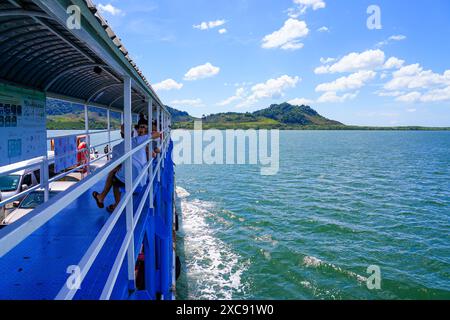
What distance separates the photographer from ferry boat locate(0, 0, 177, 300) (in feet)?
5.95

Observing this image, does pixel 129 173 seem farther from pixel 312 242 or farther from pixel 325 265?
pixel 312 242

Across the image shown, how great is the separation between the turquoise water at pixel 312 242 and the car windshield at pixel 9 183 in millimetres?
6643

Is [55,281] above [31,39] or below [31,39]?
below

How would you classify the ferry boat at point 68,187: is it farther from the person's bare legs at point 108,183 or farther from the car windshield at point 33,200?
the car windshield at point 33,200

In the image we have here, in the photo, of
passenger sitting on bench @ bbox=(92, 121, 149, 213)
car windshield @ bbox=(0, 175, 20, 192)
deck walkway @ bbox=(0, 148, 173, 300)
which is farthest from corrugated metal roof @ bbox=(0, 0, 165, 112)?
car windshield @ bbox=(0, 175, 20, 192)

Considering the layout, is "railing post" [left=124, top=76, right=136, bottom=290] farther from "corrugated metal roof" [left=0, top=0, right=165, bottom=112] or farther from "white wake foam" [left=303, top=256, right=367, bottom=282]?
"white wake foam" [left=303, top=256, right=367, bottom=282]

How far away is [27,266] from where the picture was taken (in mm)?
3361

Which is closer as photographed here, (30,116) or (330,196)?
(30,116)

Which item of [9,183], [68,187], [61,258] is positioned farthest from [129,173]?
[9,183]

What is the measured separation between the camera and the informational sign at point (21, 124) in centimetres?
467

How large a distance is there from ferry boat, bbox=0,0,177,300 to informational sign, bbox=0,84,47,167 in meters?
0.02
